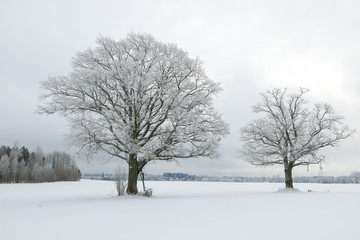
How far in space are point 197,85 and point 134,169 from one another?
27.8 feet

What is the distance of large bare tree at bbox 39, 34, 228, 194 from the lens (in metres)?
20.5

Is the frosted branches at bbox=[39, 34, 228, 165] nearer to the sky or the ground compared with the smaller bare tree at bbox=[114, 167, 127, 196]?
nearer to the sky

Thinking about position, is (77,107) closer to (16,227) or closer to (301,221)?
(16,227)

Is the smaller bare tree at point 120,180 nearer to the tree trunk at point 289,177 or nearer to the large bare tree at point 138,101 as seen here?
the large bare tree at point 138,101

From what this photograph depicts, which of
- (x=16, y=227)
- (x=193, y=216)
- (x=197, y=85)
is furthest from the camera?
(x=197, y=85)

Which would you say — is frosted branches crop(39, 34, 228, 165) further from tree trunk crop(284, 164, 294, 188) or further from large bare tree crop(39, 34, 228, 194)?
tree trunk crop(284, 164, 294, 188)

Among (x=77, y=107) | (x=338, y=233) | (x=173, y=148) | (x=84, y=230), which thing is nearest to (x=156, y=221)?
(x=84, y=230)

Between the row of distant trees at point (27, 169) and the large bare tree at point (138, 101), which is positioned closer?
the large bare tree at point (138, 101)

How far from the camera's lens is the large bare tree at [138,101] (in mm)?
20469

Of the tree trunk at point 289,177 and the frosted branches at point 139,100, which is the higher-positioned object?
the frosted branches at point 139,100

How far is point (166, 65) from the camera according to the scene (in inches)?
877

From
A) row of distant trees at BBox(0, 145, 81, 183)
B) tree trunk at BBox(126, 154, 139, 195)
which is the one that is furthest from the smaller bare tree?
row of distant trees at BBox(0, 145, 81, 183)

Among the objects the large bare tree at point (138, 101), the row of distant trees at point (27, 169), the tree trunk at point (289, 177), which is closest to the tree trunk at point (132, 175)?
the large bare tree at point (138, 101)

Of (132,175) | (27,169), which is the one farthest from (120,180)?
(27,169)
